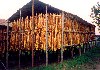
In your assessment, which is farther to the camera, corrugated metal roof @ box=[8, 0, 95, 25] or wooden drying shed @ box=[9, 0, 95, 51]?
corrugated metal roof @ box=[8, 0, 95, 25]

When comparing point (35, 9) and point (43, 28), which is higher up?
point (35, 9)

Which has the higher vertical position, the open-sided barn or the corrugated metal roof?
the corrugated metal roof

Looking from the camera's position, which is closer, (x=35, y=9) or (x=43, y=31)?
(x=43, y=31)

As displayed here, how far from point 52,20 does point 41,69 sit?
4.00 metres

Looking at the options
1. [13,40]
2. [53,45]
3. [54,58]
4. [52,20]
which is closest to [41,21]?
[52,20]

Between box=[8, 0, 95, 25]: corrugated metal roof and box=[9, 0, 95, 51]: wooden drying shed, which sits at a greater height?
box=[8, 0, 95, 25]: corrugated metal roof

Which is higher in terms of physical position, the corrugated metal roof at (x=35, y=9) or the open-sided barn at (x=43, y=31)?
the corrugated metal roof at (x=35, y=9)

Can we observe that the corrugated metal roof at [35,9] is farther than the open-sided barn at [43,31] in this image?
Yes

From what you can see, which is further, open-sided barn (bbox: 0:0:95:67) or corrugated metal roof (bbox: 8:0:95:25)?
corrugated metal roof (bbox: 8:0:95:25)

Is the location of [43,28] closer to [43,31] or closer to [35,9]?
[43,31]

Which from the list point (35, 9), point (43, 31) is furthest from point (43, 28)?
point (35, 9)

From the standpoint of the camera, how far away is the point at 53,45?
53.5 ft

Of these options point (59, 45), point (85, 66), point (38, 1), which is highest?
point (38, 1)

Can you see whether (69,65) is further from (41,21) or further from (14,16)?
(14,16)
